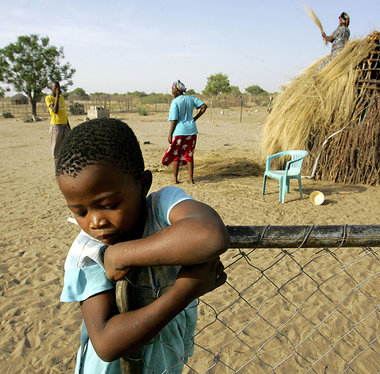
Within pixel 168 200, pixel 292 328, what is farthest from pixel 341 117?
pixel 168 200

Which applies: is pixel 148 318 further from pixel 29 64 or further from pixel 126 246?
pixel 29 64

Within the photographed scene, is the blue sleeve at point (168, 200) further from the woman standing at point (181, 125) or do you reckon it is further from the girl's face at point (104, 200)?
the woman standing at point (181, 125)

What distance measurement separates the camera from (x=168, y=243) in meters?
0.75

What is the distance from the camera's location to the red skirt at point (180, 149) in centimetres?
643

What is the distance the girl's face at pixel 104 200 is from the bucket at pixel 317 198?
5238mm

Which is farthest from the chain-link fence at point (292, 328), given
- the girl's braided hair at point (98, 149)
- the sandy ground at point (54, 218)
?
the sandy ground at point (54, 218)

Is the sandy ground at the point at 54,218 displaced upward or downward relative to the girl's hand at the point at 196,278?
downward

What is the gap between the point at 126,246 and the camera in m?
0.80

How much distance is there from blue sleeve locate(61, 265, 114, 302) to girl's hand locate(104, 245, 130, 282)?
7 centimetres

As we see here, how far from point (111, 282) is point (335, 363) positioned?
217 cm

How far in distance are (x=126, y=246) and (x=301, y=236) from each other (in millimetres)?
567

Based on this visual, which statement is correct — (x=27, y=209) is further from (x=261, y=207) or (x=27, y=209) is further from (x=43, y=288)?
(x=261, y=207)

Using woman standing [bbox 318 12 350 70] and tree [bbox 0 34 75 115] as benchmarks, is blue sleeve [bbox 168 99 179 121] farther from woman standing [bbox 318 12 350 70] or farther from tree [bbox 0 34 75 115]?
tree [bbox 0 34 75 115]

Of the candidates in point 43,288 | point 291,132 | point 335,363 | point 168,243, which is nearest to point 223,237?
point 168,243
